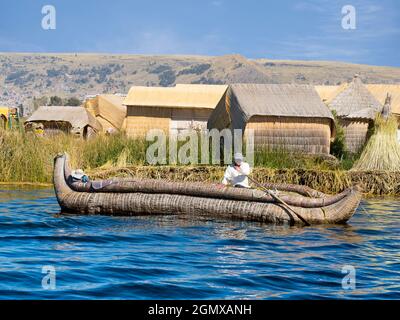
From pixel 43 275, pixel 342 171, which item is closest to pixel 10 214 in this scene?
pixel 43 275

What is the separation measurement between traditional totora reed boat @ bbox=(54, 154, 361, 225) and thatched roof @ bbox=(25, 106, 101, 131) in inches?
803

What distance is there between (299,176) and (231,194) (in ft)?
21.4

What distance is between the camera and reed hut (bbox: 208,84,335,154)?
23.5 metres

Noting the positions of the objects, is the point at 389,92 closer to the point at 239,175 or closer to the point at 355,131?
the point at 355,131

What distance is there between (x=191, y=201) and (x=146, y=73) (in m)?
139

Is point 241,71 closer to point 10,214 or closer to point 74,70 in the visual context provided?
point 74,70

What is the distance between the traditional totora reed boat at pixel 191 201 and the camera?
13.4 meters

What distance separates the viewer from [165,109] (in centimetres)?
3575

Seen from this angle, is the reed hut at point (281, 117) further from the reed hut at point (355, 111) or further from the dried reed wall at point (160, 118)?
the dried reed wall at point (160, 118)

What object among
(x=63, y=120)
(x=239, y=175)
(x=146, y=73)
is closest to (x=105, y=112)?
(x=63, y=120)

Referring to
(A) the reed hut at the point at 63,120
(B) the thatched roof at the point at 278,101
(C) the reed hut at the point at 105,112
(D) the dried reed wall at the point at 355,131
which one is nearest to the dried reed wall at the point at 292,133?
(B) the thatched roof at the point at 278,101

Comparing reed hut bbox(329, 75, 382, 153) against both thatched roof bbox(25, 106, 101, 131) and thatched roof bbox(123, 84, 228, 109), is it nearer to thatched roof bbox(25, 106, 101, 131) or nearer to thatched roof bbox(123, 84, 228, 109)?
thatched roof bbox(123, 84, 228, 109)

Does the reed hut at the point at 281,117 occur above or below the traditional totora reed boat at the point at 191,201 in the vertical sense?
above
